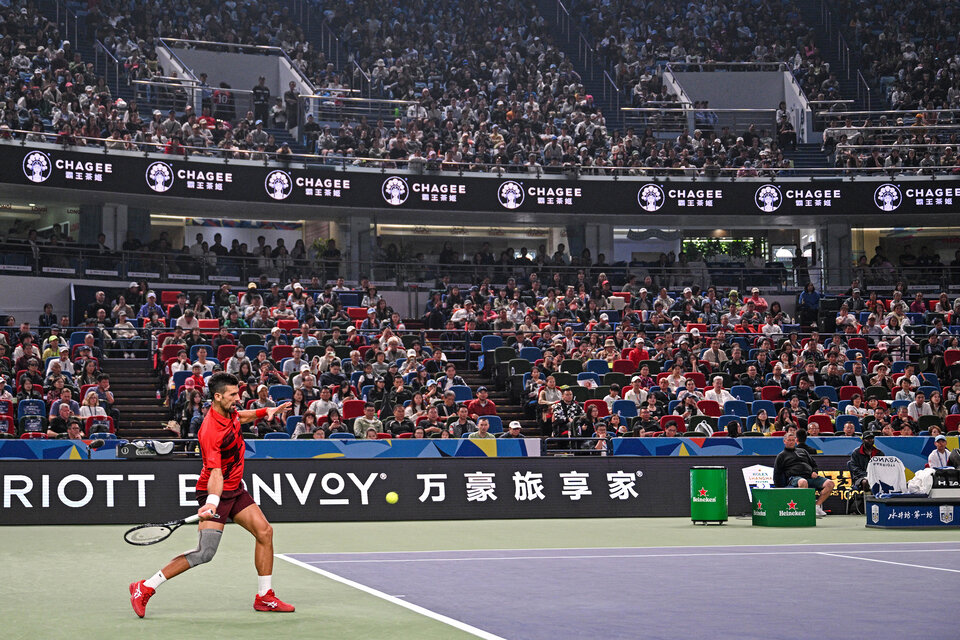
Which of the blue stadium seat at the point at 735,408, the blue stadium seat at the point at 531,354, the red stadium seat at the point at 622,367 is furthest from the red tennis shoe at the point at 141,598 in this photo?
the blue stadium seat at the point at 531,354

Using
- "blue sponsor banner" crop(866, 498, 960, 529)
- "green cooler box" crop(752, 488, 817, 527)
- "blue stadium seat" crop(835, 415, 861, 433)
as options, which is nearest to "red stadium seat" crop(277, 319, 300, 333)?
"blue stadium seat" crop(835, 415, 861, 433)

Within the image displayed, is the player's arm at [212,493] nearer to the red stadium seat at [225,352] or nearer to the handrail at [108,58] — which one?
the red stadium seat at [225,352]

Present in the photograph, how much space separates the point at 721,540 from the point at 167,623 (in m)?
8.41

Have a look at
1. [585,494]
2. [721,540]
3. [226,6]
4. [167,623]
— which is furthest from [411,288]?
[167,623]

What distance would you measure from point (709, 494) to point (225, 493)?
1022cm

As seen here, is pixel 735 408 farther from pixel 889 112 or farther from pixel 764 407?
pixel 889 112

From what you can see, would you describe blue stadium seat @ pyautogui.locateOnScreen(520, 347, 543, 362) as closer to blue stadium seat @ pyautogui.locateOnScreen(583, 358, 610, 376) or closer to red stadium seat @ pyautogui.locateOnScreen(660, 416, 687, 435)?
blue stadium seat @ pyautogui.locateOnScreen(583, 358, 610, 376)

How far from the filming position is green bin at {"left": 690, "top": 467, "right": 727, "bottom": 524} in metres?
16.9

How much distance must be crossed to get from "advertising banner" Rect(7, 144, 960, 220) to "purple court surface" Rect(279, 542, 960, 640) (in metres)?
22.6

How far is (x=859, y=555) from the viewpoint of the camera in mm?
12359

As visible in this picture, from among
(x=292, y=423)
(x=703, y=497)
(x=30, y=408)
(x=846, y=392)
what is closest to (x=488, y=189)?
(x=846, y=392)

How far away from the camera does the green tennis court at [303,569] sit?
25.0 ft

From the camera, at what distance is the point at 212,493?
318 inches

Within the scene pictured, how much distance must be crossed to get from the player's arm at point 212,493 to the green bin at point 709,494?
10157 mm
